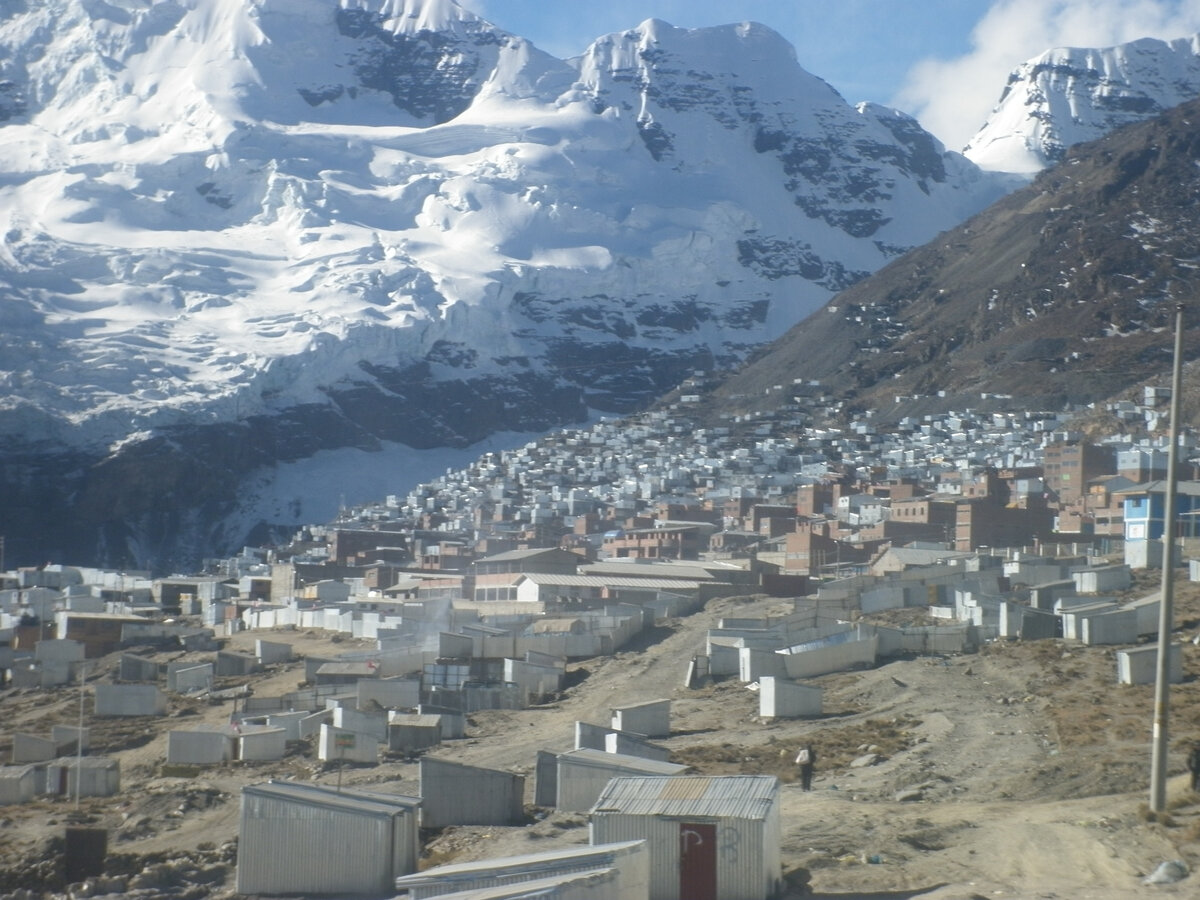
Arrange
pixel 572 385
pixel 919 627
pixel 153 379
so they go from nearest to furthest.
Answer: pixel 919 627 → pixel 153 379 → pixel 572 385

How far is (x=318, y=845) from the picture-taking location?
50.3 ft

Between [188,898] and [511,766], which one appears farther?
[511,766]

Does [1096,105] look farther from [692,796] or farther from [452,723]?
[692,796]

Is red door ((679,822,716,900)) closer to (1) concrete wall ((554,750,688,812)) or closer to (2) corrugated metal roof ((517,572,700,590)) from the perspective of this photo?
(1) concrete wall ((554,750,688,812))

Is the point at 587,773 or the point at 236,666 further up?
the point at 587,773

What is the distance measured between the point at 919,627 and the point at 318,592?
26.0 metres

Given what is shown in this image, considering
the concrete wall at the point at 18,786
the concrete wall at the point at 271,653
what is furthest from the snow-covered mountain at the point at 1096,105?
the concrete wall at the point at 18,786

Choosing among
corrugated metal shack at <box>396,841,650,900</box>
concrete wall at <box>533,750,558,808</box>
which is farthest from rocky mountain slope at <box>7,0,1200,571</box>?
corrugated metal shack at <box>396,841,650,900</box>

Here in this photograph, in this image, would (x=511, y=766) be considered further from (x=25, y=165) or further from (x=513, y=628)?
(x=25, y=165)

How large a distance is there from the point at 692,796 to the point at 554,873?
76.1 inches

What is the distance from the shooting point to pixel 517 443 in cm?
13100

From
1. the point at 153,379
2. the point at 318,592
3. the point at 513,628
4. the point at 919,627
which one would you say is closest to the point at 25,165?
the point at 153,379

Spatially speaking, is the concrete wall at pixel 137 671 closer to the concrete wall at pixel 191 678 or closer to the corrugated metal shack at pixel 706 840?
the concrete wall at pixel 191 678

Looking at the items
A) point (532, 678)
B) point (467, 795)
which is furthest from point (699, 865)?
point (532, 678)
